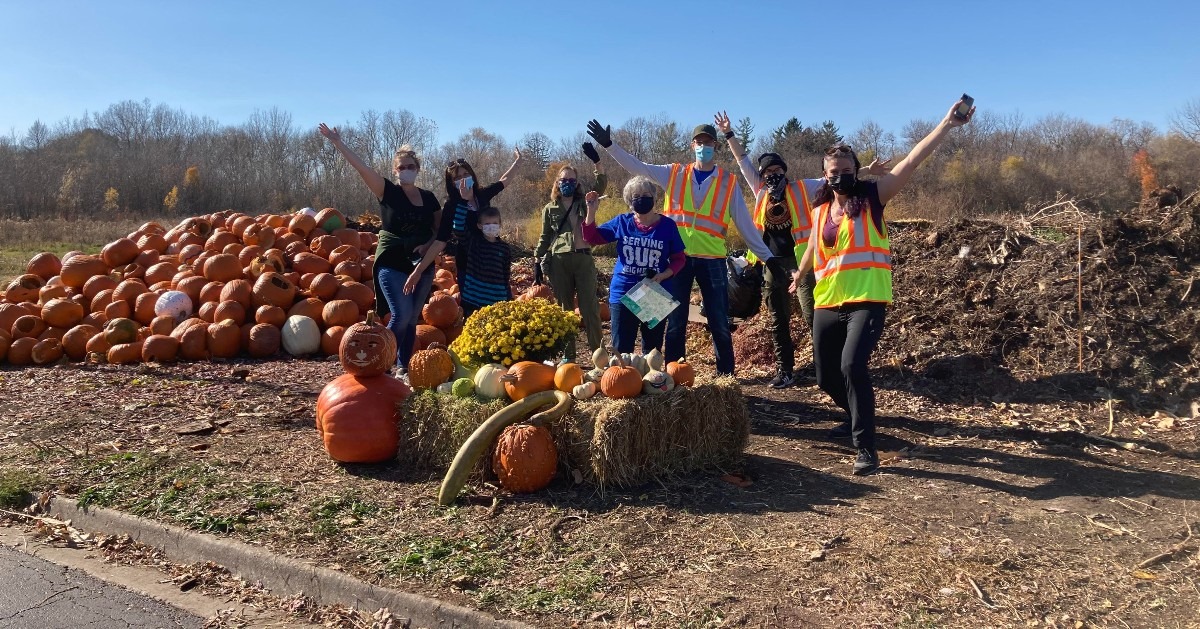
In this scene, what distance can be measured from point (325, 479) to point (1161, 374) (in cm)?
646

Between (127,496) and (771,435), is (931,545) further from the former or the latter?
(127,496)

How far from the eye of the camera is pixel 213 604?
373 cm

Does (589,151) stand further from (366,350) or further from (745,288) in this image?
(366,350)

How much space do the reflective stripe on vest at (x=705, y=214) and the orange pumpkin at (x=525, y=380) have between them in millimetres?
2006

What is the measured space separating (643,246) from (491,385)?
1686 millimetres

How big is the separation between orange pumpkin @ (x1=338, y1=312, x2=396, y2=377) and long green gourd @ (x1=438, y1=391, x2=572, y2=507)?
3.03ft

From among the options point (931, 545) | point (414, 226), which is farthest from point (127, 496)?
point (931, 545)

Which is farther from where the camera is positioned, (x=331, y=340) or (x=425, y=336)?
(x=331, y=340)

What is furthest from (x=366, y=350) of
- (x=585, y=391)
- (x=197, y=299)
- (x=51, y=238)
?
(x=51, y=238)

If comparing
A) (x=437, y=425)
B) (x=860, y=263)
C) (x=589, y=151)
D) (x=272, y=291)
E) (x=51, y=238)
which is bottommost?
(x=437, y=425)

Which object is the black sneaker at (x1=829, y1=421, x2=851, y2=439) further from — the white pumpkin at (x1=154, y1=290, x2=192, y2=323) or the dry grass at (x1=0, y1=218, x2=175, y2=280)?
the dry grass at (x1=0, y1=218, x2=175, y2=280)

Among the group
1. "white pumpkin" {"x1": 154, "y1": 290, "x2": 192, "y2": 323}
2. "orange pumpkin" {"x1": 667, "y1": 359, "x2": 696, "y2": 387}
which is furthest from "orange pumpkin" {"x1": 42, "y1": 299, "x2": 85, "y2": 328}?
"orange pumpkin" {"x1": 667, "y1": 359, "x2": 696, "y2": 387}

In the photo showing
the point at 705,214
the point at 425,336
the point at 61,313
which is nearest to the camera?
the point at 705,214

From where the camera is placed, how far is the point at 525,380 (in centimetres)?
484
